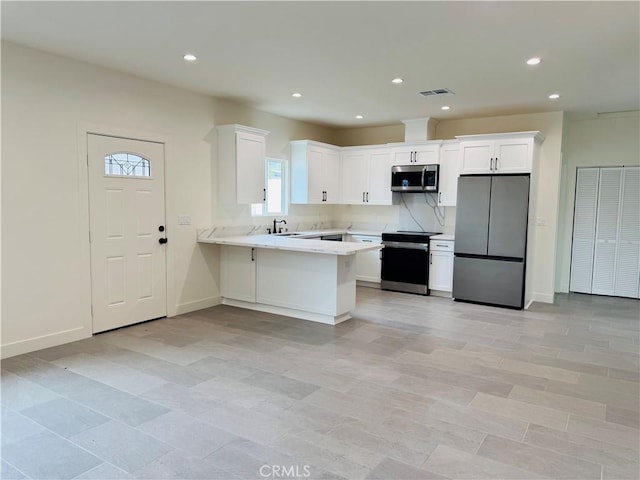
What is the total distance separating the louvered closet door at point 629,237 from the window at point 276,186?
17.2 ft

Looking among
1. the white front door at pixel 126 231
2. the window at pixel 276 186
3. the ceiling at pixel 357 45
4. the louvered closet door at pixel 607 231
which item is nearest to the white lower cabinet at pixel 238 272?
the white front door at pixel 126 231

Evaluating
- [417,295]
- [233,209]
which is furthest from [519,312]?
[233,209]

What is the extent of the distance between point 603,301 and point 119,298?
21.8 feet

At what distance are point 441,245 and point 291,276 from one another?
253 centimetres

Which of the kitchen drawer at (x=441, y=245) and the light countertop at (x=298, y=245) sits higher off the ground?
the light countertop at (x=298, y=245)

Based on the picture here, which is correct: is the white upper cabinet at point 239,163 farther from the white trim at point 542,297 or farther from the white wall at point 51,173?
the white trim at point 542,297

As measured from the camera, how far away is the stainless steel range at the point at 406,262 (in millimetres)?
6457

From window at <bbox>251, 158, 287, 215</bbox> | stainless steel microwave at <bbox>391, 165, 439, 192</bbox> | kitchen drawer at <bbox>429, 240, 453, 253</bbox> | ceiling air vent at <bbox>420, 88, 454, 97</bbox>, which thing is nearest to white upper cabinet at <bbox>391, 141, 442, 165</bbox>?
stainless steel microwave at <bbox>391, 165, 439, 192</bbox>

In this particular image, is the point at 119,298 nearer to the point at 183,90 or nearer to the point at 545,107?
the point at 183,90

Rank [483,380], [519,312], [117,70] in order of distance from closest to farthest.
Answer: [483,380]
[117,70]
[519,312]

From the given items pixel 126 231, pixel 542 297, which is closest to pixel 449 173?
pixel 542 297

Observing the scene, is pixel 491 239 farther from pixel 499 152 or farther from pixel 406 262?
pixel 406 262

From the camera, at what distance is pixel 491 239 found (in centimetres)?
577

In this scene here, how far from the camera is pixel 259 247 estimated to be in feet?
16.8
